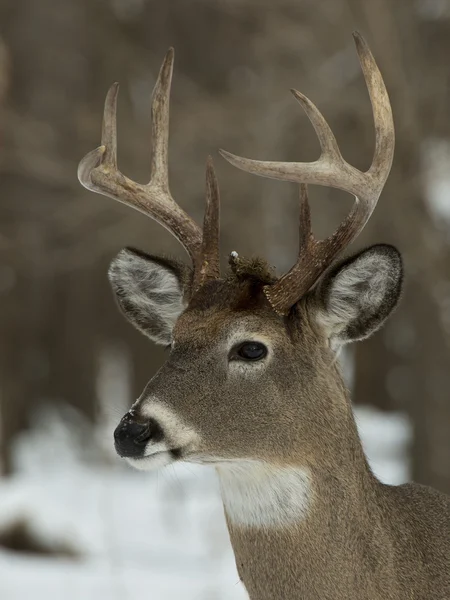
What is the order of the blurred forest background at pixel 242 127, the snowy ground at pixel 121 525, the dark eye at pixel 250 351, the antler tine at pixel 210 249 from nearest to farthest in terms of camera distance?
the dark eye at pixel 250 351
the antler tine at pixel 210 249
the snowy ground at pixel 121 525
the blurred forest background at pixel 242 127

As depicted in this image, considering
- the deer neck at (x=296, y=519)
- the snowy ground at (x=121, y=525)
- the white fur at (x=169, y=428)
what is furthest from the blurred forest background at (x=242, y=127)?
the deer neck at (x=296, y=519)

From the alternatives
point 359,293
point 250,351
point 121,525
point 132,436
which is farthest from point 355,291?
point 121,525

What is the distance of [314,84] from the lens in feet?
34.4

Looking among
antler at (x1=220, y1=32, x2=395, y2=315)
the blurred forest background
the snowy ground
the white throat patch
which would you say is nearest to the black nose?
the white throat patch

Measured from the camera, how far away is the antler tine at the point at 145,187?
464 centimetres

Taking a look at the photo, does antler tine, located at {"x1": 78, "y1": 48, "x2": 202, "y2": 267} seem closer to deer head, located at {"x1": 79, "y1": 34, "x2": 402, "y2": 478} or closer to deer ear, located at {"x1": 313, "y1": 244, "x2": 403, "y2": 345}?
deer head, located at {"x1": 79, "y1": 34, "x2": 402, "y2": 478}

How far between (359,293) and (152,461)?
1.08m

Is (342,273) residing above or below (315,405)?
above

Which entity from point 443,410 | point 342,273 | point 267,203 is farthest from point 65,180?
point 342,273

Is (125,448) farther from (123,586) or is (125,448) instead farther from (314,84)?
(314,84)

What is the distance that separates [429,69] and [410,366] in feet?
12.3

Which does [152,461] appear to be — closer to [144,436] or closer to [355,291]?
[144,436]

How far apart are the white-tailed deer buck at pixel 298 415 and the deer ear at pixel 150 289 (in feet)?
0.66

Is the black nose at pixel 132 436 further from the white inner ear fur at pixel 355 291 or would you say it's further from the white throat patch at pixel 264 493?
the white inner ear fur at pixel 355 291
